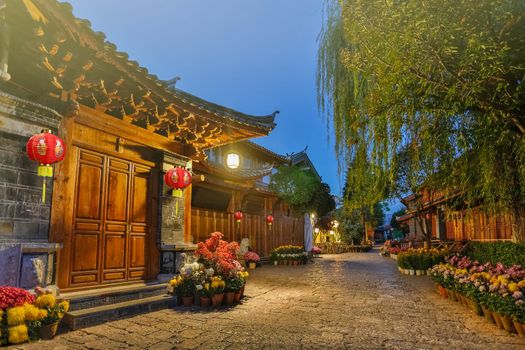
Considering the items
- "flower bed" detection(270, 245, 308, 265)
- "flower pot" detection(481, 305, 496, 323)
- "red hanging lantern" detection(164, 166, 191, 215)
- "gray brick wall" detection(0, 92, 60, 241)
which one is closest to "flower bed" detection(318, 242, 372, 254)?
"flower bed" detection(270, 245, 308, 265)

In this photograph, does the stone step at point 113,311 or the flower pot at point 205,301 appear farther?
the flower pot at point 205,301

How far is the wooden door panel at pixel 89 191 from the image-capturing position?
18.9 feet

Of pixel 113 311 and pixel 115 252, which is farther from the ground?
pixel 115 252

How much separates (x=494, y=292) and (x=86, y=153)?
7.23 meters

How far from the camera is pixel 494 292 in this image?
5402 mm

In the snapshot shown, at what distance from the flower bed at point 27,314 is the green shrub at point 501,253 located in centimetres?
907

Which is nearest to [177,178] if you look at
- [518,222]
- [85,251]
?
[85,251]

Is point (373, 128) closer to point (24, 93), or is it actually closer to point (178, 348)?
point (178, 348)

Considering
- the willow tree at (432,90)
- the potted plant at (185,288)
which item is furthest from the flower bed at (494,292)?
the potted plant at (185,288)

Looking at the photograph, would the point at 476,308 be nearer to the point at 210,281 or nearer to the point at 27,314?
the point at 210,281

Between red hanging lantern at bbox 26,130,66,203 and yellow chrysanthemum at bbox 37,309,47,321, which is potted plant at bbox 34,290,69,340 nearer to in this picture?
yellow chrysanthemum at bbox 37,309,47,321

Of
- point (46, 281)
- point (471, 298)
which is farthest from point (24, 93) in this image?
point (471, 298)

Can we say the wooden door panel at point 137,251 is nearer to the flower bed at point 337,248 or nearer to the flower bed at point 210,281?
the flower bed at point 210,281

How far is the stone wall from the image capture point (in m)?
4.50
